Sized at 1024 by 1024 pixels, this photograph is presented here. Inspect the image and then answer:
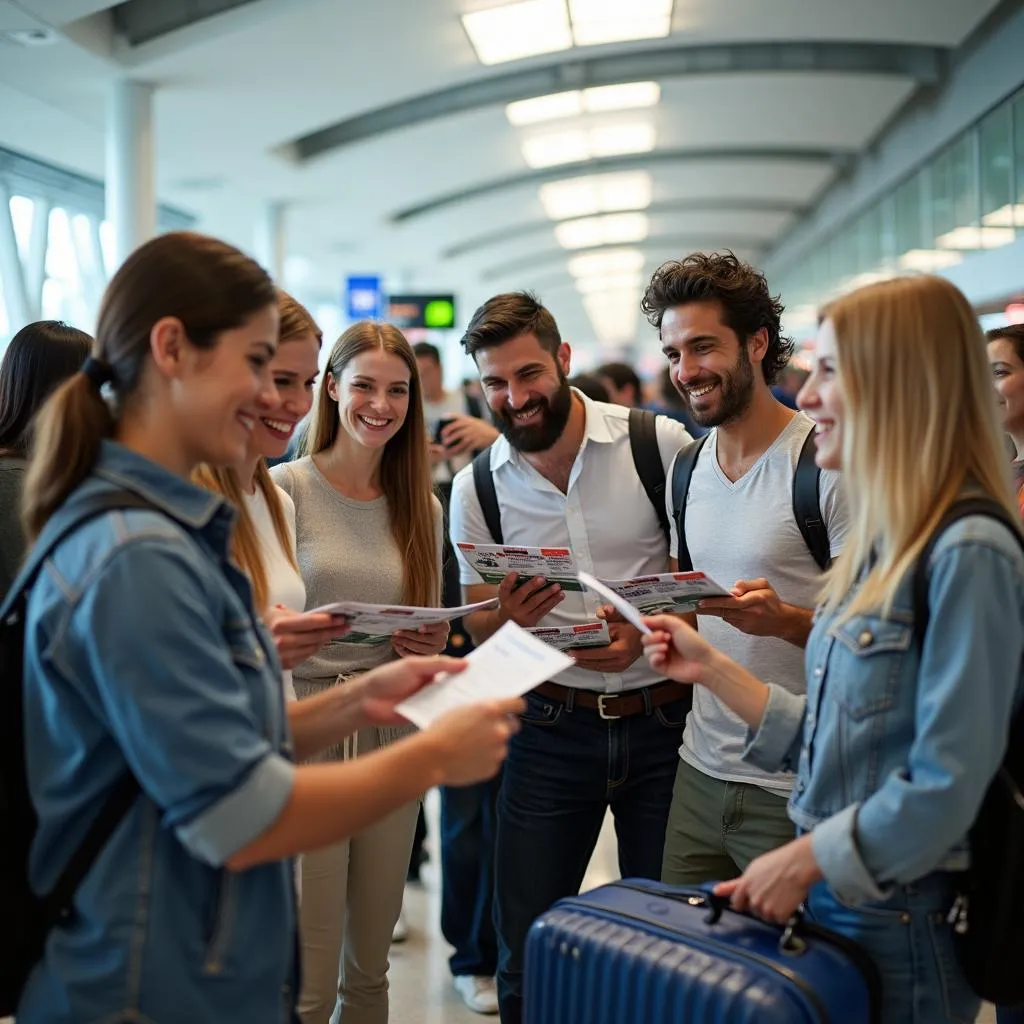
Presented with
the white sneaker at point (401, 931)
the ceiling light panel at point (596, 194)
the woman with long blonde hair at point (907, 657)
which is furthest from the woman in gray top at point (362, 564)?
the ceiling light panel at point (596, 194)

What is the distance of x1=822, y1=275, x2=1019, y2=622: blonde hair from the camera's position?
5.20 feet

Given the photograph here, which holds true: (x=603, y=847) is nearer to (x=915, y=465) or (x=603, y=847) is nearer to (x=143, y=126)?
(x=915, y=465)

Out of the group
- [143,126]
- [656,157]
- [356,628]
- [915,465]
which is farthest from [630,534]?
[656,157]

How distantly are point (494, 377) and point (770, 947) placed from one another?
69.2 inches

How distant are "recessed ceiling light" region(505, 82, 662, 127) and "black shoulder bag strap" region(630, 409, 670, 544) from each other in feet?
27.9

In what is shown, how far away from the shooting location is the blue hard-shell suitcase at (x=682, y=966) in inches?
61.2

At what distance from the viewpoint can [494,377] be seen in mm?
3002

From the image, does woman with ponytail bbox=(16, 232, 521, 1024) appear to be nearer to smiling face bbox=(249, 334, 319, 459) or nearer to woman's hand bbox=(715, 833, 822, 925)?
woman's hand bbox=(715, 833, 822, 925)

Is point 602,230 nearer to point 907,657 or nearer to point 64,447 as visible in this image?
point 907,657

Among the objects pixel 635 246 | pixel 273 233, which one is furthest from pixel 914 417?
pixel 635 246

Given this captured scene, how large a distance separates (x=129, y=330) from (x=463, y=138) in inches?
422

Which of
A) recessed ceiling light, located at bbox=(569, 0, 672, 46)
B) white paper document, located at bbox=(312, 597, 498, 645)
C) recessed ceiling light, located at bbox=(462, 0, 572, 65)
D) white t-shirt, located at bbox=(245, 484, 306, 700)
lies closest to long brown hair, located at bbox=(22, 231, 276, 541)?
white paper document, located at bbox=(312, 597, 498, 645)

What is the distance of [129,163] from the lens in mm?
8258

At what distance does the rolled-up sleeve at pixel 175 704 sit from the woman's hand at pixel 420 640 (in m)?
1.36
